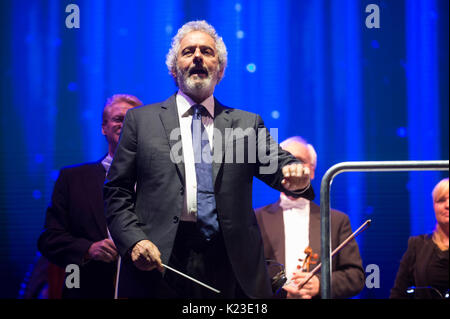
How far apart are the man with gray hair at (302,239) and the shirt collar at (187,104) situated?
2.42 feet

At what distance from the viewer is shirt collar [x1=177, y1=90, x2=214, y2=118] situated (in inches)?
88.8

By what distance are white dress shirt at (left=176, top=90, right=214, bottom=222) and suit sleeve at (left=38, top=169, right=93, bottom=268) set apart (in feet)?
2.69

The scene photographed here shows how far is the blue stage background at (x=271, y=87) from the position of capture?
3195 mm

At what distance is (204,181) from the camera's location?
2102 millimetres

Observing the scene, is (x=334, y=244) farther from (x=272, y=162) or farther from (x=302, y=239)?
(x=272, y=162)

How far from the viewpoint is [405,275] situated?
8.66ft

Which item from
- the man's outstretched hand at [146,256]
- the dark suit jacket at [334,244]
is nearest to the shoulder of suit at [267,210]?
the dark suit jacket at [334,244]

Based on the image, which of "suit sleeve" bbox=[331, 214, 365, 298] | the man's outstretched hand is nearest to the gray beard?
the man's outstretched hand

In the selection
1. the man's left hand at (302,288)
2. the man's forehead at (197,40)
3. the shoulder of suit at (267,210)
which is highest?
the man's forehead at (197,40)

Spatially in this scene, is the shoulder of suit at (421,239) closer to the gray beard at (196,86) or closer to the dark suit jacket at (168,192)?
the dark suit jacket at (168,192)

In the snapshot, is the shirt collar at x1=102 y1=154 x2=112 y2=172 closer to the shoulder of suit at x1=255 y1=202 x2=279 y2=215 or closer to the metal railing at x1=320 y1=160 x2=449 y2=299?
the shoulder of suit at x1=255 y1=202 x2=279 y2=215

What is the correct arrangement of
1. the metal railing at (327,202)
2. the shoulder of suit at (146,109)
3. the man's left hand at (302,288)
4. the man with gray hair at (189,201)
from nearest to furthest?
the metal railing at (327,202), the man with gray hair at (189,201), the shoulder of suit at (146,109), the man's left hand at (302,288)
